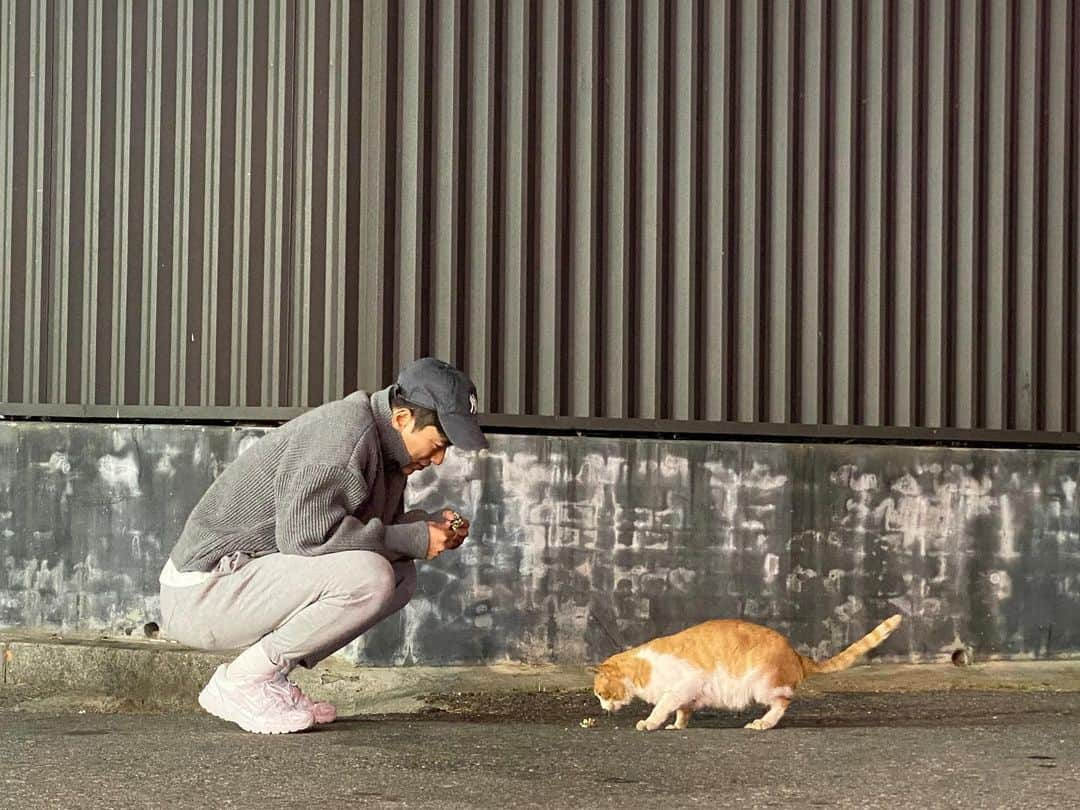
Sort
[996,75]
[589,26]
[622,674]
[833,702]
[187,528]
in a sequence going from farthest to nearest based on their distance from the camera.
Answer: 1. [996,75]
2. [589,26]
3. [833,702]
4. [622,674]
5. [187,528]

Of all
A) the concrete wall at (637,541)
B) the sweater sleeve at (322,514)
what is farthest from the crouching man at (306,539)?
the concrete wall at (637,541)

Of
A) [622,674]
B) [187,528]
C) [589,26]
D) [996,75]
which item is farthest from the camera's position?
[996,75]

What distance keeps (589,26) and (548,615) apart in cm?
274

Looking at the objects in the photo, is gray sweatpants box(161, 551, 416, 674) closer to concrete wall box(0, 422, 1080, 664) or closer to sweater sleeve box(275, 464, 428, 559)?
sweater sleeve box(275, 464, 428, 559)

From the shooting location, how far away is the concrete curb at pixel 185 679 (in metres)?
7.21

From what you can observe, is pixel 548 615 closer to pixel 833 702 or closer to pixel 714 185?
pixel 833 702

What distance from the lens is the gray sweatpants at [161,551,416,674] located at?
5.59m

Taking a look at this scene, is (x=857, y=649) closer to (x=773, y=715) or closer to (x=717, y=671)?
(x=773, y=715)

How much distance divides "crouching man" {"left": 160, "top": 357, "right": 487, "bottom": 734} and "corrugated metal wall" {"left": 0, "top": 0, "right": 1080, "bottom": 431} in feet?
6.41

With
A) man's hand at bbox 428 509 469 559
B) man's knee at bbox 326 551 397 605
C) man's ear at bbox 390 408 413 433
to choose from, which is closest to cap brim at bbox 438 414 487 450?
man's ear at bbox 390 408 413 433

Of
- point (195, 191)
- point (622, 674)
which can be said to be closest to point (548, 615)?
point (622, 674)

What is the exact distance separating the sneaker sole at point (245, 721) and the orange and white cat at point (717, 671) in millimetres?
1364

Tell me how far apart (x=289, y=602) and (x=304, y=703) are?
37cm

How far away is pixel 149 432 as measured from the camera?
25.7ft
